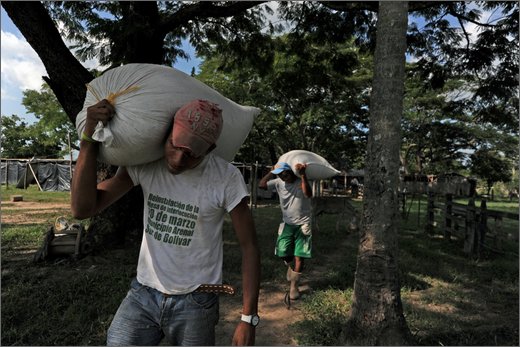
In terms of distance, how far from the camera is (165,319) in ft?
5.42

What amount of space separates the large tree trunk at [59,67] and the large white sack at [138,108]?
415 cm


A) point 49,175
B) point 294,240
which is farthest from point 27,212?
point 49,175

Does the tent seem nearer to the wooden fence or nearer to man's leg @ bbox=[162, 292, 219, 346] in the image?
the wooden fence

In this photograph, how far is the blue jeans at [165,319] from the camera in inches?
64.3

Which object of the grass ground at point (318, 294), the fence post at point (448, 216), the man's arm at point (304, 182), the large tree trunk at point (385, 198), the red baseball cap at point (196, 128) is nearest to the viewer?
the red baseball cap at point (196, 128)

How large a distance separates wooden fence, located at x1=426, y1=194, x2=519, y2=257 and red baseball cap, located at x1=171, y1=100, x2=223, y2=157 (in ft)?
19.8

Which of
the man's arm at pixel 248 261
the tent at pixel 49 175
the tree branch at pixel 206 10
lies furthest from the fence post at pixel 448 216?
the tent at pixel 49 175

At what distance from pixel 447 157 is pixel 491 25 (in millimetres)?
30124

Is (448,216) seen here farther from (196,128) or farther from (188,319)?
(196,128)

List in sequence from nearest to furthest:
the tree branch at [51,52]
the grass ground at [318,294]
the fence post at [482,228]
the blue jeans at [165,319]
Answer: the blue jeans at [165,319] → the grass ground at [318,294] → the tree branch at [51,52] → the fence post at [482,228]

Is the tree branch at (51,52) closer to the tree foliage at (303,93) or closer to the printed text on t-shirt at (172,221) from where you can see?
the tree foliage at (303,93)

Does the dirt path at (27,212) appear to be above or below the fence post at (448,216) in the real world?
below

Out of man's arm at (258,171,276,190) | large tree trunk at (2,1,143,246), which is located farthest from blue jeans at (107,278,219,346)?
large tree trunk at (2,1,143,246)

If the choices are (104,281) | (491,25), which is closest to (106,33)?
(104,281)
